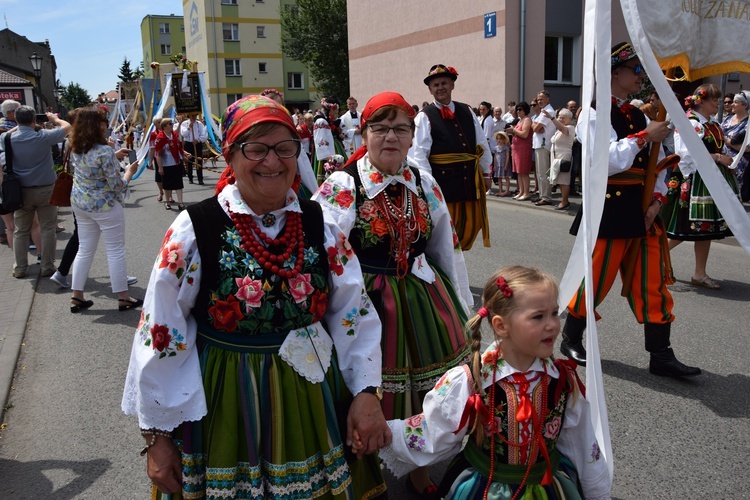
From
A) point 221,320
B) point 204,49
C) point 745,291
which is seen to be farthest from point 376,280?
point 204,49

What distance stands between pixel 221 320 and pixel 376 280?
1174 mm

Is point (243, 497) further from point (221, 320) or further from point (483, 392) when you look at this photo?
point (483, 392)

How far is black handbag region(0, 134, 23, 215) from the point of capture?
23.1 ft

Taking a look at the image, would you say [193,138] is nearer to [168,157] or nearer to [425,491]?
[168,157]

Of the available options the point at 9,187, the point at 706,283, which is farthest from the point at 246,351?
the point at 9,187

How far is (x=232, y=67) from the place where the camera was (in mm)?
47812

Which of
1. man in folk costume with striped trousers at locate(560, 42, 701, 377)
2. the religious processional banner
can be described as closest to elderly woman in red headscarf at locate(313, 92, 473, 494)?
man in folk costume with striped trousers at locate(560, 42, 701, 377)

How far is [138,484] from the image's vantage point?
11.0 feet

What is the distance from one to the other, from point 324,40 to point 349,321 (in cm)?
3699

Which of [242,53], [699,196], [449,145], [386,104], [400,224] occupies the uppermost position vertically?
[242,53]

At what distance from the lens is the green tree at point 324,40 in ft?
120

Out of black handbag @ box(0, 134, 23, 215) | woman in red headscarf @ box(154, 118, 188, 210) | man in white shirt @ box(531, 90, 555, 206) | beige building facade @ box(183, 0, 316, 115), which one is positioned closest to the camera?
black handbag @ box(0, 134, 23, 215)

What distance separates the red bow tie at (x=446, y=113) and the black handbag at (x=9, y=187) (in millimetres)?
4828

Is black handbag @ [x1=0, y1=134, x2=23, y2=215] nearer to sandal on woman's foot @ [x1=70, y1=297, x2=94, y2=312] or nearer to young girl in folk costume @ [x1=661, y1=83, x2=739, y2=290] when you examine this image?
sandal on woman's foot @ [x1=70, y1=297, x2=94, y2=312]
